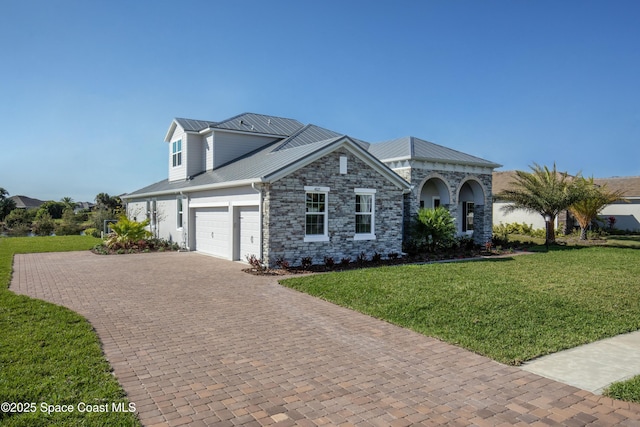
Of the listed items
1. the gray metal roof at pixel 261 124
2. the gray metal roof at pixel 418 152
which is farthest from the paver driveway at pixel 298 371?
the gray metal roof at pixel 261 124

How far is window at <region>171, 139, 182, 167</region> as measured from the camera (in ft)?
79.1

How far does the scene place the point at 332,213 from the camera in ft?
51.6

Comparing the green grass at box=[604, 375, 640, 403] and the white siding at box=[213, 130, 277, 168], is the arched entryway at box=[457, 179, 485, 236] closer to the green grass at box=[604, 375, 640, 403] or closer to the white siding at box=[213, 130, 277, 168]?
the white siding at box=[213, 130, 277, 168]

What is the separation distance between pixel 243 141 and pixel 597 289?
16.8m

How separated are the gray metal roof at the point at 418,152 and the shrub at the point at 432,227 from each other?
2.68 meters

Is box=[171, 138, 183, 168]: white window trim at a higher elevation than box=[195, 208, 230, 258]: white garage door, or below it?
higher

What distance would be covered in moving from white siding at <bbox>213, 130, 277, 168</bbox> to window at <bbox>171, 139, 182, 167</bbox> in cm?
296

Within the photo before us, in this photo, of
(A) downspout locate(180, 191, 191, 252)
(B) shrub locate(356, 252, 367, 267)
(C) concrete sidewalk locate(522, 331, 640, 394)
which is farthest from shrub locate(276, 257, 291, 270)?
(C) concrete sidewalk locate(522, 331, 640, 394)

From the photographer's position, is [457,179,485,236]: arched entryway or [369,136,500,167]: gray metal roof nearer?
[369,136,500,167]: gray metal roof

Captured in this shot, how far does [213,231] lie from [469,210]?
44.9 feet

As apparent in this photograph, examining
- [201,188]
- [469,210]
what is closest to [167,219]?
[201,188]

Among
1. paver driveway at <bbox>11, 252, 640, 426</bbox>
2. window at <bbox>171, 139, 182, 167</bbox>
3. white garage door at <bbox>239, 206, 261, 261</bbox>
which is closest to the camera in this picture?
paver driveway at <bbox>11, 252, 640, 426</bbox>

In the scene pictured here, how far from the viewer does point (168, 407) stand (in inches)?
187

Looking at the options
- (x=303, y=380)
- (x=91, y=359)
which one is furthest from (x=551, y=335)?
(x=91, y=359)
